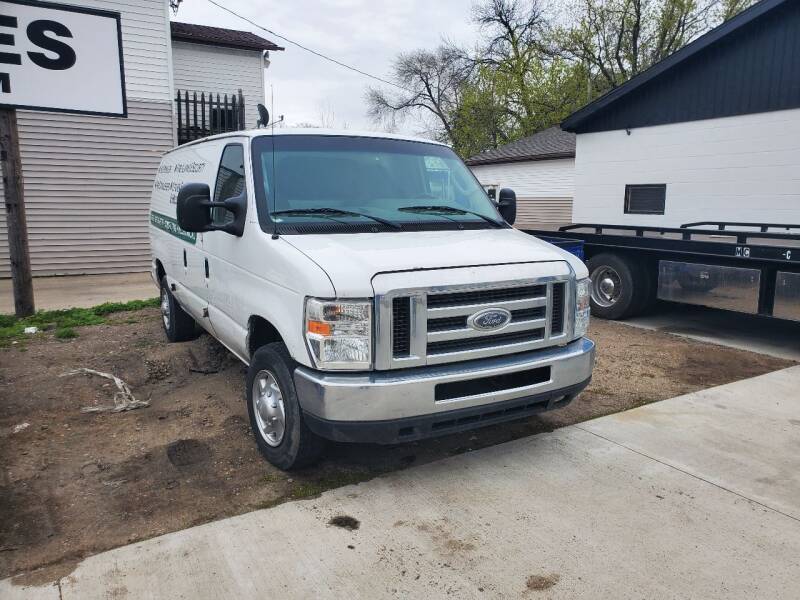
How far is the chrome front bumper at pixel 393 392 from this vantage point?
3.42 m

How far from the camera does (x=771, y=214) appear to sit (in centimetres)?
1213

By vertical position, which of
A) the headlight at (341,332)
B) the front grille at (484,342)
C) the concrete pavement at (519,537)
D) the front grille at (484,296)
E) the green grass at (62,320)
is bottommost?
the concrete pavement at (519,537)

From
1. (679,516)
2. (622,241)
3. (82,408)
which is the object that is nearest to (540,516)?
(679,516)

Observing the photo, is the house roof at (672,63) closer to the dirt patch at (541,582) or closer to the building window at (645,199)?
the building window at (645,199)

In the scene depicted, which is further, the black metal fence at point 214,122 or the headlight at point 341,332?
the black metal fence at point 214,122

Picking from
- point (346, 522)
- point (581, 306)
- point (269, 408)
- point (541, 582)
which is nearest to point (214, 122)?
point (269, 408)

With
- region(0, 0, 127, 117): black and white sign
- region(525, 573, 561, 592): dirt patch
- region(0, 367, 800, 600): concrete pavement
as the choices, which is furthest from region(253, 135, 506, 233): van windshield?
region(0, 0, 127, 117): black and white sign

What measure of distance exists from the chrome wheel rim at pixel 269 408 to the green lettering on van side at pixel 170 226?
73.3 inches

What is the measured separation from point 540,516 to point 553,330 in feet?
3.88

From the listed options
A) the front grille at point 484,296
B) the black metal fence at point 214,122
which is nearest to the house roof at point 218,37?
the black metal fence at point 214,122

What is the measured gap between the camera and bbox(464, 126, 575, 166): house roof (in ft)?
75.6

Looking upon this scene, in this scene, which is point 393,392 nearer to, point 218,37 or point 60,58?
point 60,58

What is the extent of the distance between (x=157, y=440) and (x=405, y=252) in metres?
2.39

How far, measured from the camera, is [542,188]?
23.9 meters
